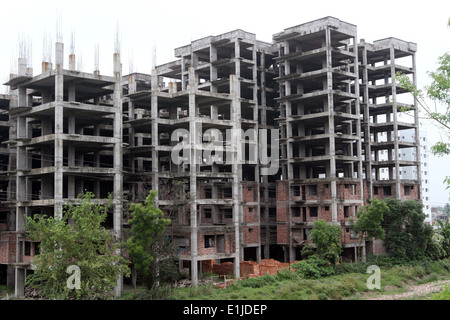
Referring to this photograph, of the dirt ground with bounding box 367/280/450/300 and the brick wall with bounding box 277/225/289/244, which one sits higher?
the brick wall with bounding box 277/225/289/244

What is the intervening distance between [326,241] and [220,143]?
14669mm

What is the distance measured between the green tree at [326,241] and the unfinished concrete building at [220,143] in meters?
5.26

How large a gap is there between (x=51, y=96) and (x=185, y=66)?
23.8 metres

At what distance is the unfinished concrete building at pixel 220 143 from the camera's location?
45681 mm

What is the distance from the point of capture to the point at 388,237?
56250 mm

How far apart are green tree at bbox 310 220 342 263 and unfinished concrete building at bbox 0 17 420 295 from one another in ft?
17.3

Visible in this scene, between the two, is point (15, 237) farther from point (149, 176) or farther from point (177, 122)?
point (177, 122)

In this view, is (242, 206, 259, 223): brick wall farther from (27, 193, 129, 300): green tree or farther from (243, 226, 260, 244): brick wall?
(27, 193, 129, 300): green tree

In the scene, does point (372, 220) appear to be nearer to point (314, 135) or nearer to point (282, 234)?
point (282, 234)

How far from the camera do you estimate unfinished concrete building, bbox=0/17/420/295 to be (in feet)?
150

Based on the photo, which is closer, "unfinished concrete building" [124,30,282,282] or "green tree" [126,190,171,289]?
"green tree" [126,190,171,289]

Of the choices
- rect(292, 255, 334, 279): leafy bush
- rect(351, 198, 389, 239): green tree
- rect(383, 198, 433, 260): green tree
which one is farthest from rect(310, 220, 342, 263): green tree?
rect(383, 198, 433, 260): green tree

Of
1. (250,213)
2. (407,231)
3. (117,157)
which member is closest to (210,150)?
(117,157)

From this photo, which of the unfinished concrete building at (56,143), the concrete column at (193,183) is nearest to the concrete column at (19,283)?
the unfinished concrete building at (56,143)
